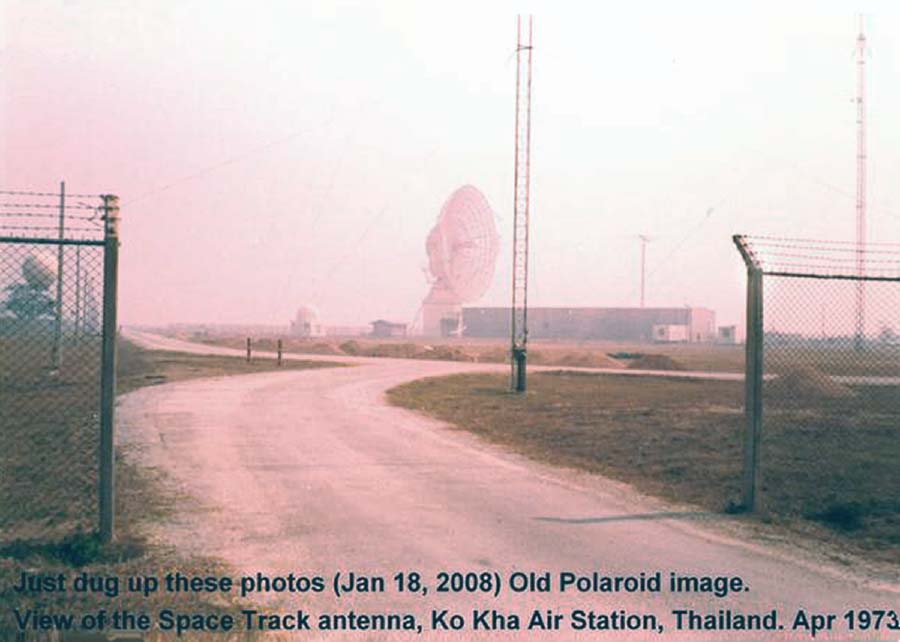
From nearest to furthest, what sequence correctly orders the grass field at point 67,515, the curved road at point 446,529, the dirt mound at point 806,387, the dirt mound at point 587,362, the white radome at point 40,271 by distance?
the grass field at point 67,515
the curved road at point 446,529
the dirt mound at point 806,387
the white radome at point 40,271
the dirt mound at point 587,362

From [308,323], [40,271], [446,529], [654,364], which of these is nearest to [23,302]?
[446,529]

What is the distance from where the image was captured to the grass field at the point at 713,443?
31.0ft

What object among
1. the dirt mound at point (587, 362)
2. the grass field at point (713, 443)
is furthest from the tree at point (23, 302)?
the dirt mound at point (587, 362)

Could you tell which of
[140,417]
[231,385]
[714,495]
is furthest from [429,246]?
[714,495]

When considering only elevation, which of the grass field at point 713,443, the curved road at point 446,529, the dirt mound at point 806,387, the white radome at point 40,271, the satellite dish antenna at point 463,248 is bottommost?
the grass field at point 713,443

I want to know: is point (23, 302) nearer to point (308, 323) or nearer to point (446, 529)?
point (446, 529)

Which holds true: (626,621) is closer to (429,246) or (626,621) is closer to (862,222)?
(862,222)

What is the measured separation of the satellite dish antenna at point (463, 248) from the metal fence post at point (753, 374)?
231 feet

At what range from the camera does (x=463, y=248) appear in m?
84.6

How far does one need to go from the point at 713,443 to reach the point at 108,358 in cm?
1144

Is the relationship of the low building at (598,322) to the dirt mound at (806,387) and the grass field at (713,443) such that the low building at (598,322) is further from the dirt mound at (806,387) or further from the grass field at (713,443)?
the grass field at (713,443)

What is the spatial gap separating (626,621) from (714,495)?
5.14 meters

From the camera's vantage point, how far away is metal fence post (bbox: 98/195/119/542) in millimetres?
6996

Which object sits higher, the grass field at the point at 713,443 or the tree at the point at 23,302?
the tree at the point at 23,302
